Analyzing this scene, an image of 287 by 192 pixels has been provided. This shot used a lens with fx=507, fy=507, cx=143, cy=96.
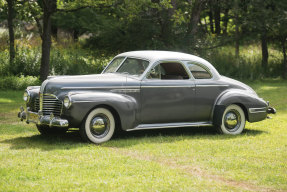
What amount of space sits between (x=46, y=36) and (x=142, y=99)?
30.0 ft

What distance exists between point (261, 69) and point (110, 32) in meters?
7.67

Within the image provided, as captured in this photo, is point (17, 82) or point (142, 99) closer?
point (142, 99)

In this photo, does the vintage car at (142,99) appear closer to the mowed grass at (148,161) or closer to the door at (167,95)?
the door at (167,95)

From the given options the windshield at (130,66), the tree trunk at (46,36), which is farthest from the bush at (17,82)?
the windshield at (130,66)

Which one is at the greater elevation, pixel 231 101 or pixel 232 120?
pixel 231 101

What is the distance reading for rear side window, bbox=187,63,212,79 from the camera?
10.3 m

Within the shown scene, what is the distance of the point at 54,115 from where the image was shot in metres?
9.07

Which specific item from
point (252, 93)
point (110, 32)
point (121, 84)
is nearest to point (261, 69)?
point (110, 32)

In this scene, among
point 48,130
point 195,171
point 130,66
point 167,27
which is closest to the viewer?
point 195,171

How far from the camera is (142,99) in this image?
9.54m

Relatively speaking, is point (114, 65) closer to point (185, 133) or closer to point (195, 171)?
point (185, 133)

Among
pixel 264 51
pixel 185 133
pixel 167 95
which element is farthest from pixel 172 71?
pixel 264 51

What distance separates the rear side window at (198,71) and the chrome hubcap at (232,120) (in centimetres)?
87

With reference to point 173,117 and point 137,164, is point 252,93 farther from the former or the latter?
point 137,164
